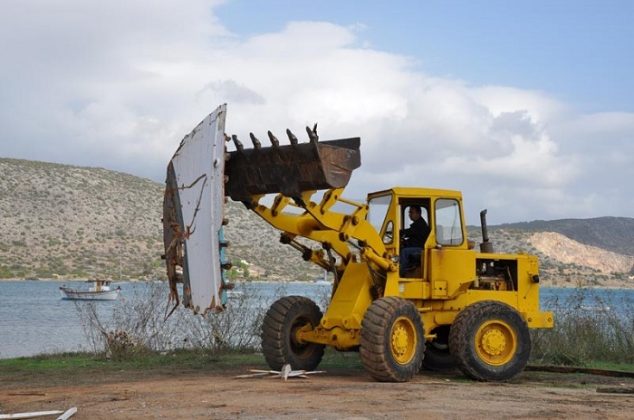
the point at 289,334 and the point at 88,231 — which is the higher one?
the point at 88,231

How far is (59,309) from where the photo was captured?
1972 inches

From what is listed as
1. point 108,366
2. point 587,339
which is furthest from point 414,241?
point 587,339

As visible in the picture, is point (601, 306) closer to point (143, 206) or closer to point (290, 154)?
point (290, 154)

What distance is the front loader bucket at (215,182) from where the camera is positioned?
1296cm

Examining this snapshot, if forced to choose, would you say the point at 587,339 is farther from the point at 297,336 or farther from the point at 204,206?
the point at 204,206

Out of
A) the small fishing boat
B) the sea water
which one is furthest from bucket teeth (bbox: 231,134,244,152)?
the small fishing boat

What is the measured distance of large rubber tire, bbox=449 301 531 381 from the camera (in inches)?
588

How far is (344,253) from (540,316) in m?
3.41

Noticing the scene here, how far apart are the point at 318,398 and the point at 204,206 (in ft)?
9.14

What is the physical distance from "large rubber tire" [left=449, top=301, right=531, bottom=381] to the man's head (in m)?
1.58

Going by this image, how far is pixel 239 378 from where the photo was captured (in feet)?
49.2

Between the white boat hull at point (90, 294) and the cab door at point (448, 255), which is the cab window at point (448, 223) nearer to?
the cab door at point (448, 255)

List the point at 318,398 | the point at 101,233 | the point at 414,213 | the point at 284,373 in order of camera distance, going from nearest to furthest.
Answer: the point at 318,398
the point at 284,373
the point at 414,213
the point at 101,233

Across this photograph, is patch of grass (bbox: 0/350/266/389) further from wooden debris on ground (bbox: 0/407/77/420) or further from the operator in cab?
wooden debris on ground (bbox: 0/407/77/420)
